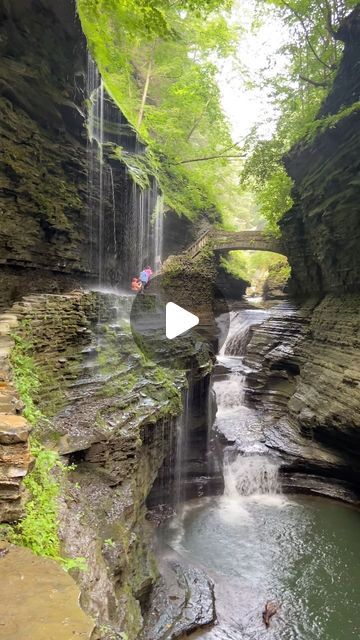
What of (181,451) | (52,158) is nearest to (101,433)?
(181,451)

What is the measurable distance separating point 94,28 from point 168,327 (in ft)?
31.7

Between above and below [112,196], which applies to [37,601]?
below

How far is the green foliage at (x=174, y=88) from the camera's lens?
1591 cm

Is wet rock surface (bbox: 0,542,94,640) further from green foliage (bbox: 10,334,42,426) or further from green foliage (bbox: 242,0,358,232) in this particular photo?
green foliage (bbox: 242,0,358,232)

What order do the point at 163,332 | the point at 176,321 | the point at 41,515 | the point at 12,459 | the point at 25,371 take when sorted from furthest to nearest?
1. the point at 163,332
2. the point at 176,321
3. the point at 25,371
4. the point at 41,515
5. the point at 12,459

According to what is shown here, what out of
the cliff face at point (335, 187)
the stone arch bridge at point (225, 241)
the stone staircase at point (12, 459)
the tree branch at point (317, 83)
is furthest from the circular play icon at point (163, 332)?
the stone arch bridge at point (225, 241)

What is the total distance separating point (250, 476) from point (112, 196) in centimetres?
1175

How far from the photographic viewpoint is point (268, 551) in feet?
29.5

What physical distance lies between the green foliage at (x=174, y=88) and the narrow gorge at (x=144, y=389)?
10.2 inches

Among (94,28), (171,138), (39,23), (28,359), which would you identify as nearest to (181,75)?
(171,138)

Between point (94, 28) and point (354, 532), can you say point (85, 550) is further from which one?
point (94, 28)

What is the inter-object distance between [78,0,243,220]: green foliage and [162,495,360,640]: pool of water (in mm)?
13749

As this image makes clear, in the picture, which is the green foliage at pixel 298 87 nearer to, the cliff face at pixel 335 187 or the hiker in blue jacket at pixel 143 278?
the cliff face at pixel 335 187

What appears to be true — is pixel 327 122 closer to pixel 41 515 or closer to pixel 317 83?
pixel 317 83
